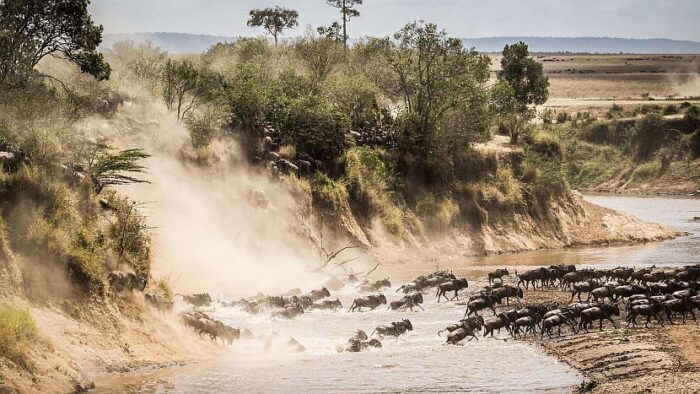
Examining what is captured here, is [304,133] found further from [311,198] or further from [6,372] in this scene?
[6,372]

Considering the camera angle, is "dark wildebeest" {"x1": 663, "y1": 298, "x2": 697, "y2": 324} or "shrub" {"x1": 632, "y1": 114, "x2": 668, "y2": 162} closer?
"dark wildebeest" {"x1": 663, "y1": 298, "x2": 697, "y2": 324}

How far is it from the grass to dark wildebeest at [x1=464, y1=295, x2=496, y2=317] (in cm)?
1451

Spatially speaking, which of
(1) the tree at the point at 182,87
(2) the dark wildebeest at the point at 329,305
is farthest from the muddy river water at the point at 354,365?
(1) the tree at the point at 182,87

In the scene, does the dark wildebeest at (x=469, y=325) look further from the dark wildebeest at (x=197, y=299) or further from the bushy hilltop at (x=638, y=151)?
the bushy hilltop at (x=638, y=151)

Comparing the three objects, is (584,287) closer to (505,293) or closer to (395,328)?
(505,293)

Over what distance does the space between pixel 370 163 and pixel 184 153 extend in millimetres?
12413

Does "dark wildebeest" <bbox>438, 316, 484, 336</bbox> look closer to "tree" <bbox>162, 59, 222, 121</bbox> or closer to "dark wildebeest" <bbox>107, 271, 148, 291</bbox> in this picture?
"dark wildebeest" <bbox>107, 271, 148, 291</bbox>

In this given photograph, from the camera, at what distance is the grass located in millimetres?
19844

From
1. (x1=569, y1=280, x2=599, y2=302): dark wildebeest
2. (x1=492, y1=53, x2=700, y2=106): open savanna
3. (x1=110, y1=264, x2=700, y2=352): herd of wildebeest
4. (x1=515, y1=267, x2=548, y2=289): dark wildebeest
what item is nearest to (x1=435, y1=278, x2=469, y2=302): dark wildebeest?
(x1=110, y1=264, x2=700, y2=352): herd of wildebeest

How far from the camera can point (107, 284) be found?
24297 mm

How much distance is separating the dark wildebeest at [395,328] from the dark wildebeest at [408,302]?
151 inches

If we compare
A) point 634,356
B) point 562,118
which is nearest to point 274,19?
point 562,118

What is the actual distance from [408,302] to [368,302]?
4.31ft

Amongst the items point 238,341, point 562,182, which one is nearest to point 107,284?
point 238,341
